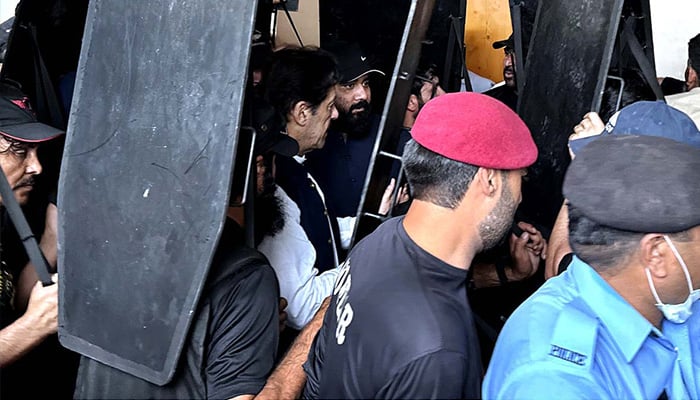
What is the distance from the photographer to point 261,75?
3.00 meters

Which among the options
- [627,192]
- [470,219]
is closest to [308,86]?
[470,219]

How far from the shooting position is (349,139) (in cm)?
349

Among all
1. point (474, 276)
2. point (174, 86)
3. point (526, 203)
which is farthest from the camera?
point (526, 203)

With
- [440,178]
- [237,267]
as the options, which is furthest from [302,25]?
[440,178]

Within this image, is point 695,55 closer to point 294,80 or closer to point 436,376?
point 294,80

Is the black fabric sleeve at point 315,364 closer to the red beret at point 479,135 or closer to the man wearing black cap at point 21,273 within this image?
the red beret at point 479,135

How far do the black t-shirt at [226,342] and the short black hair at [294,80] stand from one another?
1.22 meters

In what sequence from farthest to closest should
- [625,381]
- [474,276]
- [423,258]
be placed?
1. [474,276]
2. [423,258]
3. [625,381]

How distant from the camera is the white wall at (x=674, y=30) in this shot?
4824 mm

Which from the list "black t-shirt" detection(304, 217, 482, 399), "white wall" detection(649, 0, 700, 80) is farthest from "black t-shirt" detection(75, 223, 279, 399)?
"white wall" detection(649, 0, 700, 80)

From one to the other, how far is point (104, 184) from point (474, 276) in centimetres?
119

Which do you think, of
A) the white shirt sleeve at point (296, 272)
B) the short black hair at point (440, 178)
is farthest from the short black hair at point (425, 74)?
the short black hair at point (440, 178)

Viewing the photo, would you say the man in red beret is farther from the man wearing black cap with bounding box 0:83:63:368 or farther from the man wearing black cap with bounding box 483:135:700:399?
the man wearing black cap with bounding box 0:83:63:368

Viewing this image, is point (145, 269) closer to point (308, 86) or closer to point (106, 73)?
point (106, 73)
